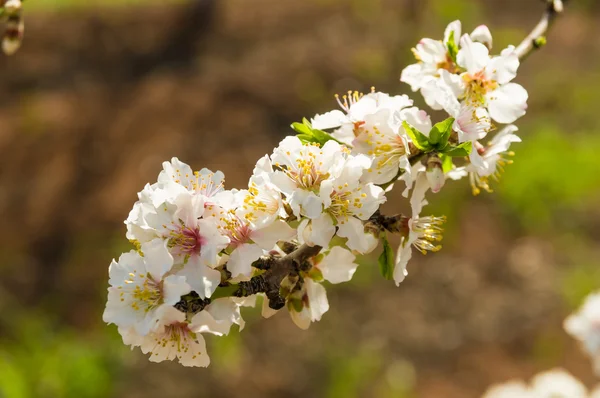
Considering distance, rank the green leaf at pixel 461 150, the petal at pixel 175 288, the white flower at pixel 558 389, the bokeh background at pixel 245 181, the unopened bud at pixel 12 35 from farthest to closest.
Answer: the bokeh background at pixel 245 181
the white flower at pixel 558 389
the unopened bud at pixel 12 35
the green leaf at pixel 461 150
the petal at pixel 175 288

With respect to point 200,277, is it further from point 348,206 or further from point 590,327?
point 590,327

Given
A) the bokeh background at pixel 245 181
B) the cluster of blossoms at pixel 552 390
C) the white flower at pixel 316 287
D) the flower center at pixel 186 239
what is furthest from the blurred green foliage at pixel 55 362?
the flower center at pixel 186 239

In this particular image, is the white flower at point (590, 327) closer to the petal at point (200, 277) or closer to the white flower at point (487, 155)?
the white flower at point (487, 155)

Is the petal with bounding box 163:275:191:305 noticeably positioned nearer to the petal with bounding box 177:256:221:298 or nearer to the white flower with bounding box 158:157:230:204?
the petal with bounding box 177:256:221:298

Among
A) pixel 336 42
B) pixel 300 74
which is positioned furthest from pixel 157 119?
pixel 336 42

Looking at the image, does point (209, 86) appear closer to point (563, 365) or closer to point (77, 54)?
point (77, 54)

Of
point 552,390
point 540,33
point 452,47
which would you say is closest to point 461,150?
point 452,47

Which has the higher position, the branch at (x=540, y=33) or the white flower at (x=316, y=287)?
the branch at (x=540, y=33)
